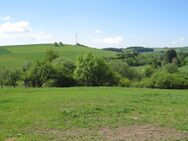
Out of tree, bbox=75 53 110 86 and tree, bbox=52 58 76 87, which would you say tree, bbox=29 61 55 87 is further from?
tree, bbox=75 53 110 86

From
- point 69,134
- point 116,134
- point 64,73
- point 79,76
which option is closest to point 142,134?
point 116,134

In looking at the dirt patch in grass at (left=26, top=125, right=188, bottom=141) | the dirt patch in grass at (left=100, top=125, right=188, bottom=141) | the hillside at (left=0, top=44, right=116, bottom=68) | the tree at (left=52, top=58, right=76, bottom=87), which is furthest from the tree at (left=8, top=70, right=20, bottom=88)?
the dirt patch in grass at (left=100, top=125, right=188, bottom=141)

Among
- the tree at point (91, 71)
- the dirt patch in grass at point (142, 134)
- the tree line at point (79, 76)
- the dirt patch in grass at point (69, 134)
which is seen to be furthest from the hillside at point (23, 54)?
the dirt patch in grass at point (69, 134)

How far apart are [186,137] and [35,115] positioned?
8.81 metres

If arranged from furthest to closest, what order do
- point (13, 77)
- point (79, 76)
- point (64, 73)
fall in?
point (13, 77), point (79, 76), point (64, 73)

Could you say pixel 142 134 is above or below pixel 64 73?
below

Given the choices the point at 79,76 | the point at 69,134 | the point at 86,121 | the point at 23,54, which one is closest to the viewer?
the point at 69,134

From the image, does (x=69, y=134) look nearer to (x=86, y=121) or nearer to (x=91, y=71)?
(x=86, y=121)

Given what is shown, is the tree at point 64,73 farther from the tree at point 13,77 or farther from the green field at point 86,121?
the green field at point 86,121

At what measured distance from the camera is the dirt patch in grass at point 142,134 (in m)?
12.9

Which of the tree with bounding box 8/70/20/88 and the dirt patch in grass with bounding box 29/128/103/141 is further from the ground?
the dirt patch in grass with bounding box 29/128/103/141

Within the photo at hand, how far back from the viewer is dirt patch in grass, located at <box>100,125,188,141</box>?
12.9m

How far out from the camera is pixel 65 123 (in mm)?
15945

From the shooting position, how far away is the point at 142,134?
13656mm
